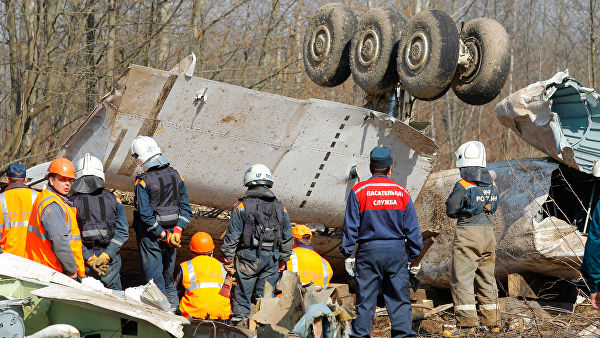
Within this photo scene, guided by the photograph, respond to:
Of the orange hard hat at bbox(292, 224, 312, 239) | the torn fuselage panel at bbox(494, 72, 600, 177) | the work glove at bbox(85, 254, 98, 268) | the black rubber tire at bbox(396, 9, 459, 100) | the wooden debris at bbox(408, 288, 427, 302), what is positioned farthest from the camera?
the wooden debris at bbox(408, 288, 427, 302)

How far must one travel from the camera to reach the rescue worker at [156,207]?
6281 millimetres

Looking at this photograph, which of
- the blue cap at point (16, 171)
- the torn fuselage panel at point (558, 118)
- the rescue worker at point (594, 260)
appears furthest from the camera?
the torn fuselage panel at point (558, 118)

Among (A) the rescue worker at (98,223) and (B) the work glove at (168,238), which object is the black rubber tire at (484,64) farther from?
(A) the rescue worker at (98,223)

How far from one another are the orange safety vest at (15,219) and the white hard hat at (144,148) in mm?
1079

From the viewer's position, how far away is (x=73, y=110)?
12.6 m

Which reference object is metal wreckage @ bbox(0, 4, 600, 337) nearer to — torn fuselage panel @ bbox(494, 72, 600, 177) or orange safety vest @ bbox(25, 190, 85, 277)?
torn fuselage panel @ bbox(494, 72, 600, 177)

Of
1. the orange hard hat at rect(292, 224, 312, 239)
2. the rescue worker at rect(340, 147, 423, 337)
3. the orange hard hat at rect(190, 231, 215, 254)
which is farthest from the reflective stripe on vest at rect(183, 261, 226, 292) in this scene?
the orange hard hat at rect(292, 224, 312, 239)

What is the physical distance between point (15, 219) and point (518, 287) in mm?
Answer: 4987

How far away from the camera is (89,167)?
20.2ft

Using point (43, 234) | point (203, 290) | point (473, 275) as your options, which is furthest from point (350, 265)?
point (43, 234)

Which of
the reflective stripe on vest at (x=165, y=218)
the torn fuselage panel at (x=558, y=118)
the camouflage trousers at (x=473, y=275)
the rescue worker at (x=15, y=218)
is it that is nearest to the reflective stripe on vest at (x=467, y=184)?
the camouflage trousers at (x=473, y=275)

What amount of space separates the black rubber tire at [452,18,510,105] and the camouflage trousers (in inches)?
63.9

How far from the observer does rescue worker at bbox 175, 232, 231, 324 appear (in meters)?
5.97

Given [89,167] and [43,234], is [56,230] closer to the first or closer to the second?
[43,234]
